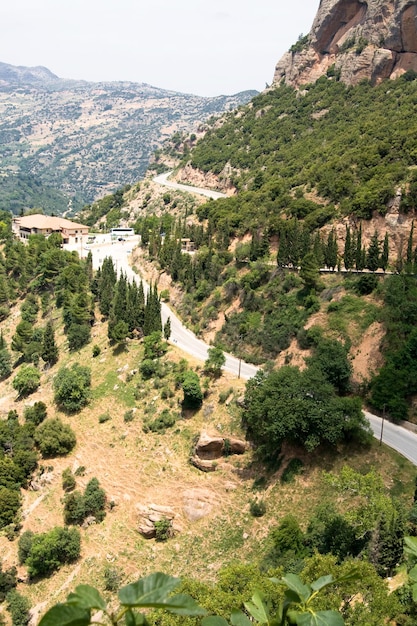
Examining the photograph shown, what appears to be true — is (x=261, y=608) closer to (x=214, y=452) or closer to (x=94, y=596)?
(x=94, y=596)

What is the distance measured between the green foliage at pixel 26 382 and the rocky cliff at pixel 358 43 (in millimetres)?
95871

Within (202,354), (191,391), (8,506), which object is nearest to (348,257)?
(202,354)

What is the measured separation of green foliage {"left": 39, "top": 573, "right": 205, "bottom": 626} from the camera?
266cm

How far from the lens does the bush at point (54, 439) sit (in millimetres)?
45188

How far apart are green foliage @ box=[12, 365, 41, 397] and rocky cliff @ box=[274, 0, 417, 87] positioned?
9587cm

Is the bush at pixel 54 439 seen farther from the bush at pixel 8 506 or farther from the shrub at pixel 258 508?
the shrub at pixel 258 508

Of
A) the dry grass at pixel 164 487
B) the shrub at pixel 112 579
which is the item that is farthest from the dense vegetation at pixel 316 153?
the shrub at pixel 112 579

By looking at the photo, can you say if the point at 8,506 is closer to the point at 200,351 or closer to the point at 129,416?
the point at 129,416

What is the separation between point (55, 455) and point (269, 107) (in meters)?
114

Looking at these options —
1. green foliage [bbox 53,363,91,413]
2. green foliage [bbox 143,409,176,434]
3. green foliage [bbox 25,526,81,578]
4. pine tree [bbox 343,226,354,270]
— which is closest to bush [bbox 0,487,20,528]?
green foliage [bbox 25,526,81,578]

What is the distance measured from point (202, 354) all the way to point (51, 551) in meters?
25.8

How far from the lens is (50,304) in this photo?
7669cm

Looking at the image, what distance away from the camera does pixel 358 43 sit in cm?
11119

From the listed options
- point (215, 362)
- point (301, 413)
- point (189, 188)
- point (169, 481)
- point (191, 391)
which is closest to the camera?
point (301, 413)
